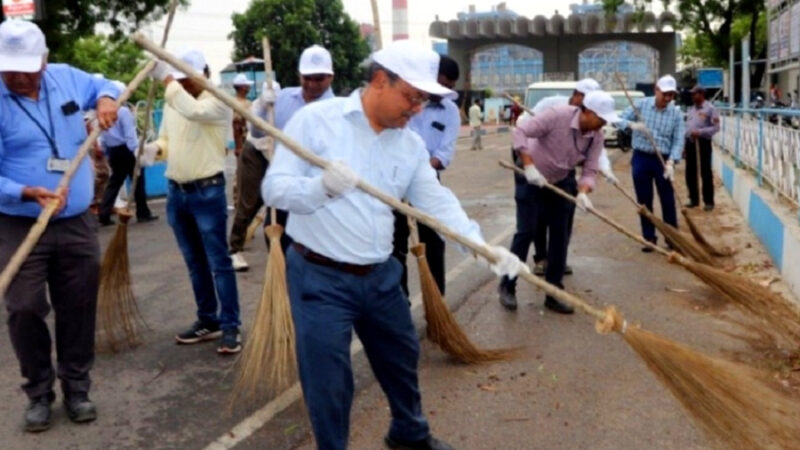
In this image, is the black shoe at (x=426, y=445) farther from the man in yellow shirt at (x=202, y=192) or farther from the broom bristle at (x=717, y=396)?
the man in yellow shirt at (x=202, y=192)

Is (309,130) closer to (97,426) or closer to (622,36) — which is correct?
(97,426)

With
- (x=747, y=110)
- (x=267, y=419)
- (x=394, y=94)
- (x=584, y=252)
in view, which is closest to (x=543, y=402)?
(x=267, y=419)

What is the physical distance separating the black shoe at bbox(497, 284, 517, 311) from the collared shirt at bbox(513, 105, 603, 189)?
0.83 m

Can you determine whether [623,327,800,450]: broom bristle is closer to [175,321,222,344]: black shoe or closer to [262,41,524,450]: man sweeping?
[262,41,524,450]: man sweeping

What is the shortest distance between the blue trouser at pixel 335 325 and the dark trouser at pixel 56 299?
1.31m

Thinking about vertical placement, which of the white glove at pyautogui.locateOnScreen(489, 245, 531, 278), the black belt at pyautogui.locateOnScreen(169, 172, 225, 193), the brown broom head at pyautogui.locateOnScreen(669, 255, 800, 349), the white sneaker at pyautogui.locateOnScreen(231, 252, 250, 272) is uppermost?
the black belt at pyautogui.locateOnScreen(169, 172, 225, 193)

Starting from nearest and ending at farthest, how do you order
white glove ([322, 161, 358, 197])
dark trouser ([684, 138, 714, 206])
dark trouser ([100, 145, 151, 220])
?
white glove ([322, 161, 358, 197]), dark trouser ([100, 145, 151, 220]), dark trouser ([684, 138, 714, 206])

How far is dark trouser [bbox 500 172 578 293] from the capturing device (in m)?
6.07

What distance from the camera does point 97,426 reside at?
4.09m

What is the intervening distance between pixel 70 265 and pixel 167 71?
46.0 inches

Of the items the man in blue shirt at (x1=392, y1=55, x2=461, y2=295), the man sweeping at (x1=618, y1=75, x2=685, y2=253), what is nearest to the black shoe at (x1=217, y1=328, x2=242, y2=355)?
the man in blue shirt at (x1=392, y1=55, x2=461, y2=295)

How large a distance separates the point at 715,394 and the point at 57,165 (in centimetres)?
284

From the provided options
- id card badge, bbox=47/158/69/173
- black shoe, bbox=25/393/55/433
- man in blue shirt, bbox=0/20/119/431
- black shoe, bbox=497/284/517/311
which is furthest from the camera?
A: black shoe, bbox=497/284/517/311

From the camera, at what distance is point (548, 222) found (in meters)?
6.16
